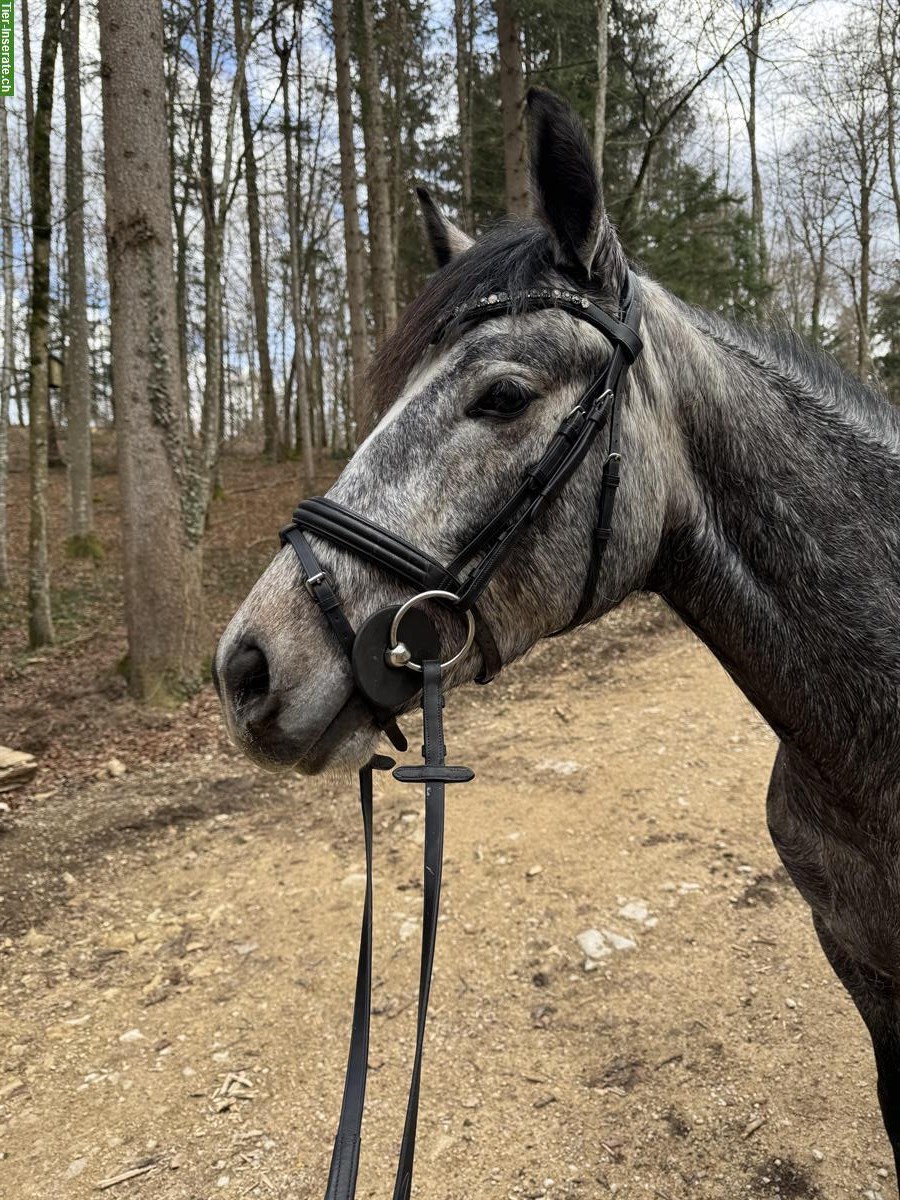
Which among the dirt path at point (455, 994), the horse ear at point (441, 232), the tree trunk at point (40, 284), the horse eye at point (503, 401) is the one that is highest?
the tree trunk at point (40, 284)

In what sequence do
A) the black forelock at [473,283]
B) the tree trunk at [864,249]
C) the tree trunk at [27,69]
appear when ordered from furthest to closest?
the tree trunk at [864,249]
the tree trunk at [27,69]
the black forelock at [473,283]

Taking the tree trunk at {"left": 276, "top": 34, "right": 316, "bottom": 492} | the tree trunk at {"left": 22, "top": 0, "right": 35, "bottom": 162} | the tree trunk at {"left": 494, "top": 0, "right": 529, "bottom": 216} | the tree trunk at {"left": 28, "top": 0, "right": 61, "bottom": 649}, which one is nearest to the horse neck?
the tree trunk at {"left": 28, "top": 0, "right": 61, "bottom": 649}

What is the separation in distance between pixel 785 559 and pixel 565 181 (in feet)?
3.41

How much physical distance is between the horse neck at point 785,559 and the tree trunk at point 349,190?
8.75 metres

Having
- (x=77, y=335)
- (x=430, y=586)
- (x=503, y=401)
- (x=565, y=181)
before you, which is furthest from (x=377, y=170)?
(x=430, y=586)

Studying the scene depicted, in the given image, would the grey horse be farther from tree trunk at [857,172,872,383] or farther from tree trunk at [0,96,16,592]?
tree trunk at [857,172,872,383]

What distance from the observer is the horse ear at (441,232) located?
7.11ft

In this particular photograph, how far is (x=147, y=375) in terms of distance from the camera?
6.81 metres

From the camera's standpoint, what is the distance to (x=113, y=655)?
8.62 metres

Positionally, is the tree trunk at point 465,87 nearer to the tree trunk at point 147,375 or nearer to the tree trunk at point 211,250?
the tree trunk at point 211,250

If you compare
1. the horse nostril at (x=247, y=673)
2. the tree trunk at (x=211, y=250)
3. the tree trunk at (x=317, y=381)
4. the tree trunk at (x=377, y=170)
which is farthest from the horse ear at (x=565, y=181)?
the tree trunk at (x=317, y=381)

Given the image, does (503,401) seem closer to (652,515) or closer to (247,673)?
(652,515)

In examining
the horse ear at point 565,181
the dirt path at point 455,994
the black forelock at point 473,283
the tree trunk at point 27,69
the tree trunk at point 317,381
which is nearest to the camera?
the horse ear at point 565,181

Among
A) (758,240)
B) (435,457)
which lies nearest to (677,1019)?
(435,457)
